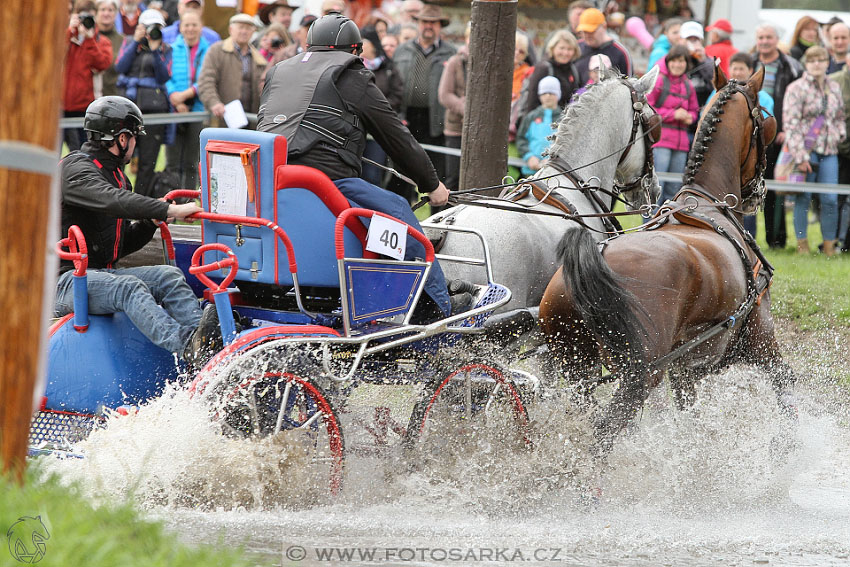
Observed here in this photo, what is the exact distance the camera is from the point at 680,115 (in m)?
11.1

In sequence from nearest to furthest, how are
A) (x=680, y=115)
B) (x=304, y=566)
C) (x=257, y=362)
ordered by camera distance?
(x=304, y=566)
(x=257, y=362)
(x=680, y=115)

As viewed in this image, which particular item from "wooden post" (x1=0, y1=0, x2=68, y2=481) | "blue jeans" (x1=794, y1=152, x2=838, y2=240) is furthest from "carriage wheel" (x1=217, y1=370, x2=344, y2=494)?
"blue jeans" (x1=794, y1=152, x2=838, y2=240)

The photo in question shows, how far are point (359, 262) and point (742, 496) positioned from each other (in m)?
2.60

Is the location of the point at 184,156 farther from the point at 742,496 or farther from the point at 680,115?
the point at 742,496

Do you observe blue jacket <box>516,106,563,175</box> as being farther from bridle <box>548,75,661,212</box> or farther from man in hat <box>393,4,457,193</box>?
bridle <box>548,75,661,212</box>

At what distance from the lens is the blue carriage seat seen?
16.2 ft

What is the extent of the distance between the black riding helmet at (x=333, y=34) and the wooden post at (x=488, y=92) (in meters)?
2.44

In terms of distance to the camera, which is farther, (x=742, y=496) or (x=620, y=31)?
(x=620, y=31)

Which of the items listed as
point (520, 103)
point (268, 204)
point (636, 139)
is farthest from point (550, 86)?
point (268, 204)

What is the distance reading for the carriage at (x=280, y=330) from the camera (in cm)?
491

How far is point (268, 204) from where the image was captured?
4.97 metres

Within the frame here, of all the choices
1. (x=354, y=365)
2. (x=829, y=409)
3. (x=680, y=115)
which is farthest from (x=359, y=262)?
(x=680, y=115)
